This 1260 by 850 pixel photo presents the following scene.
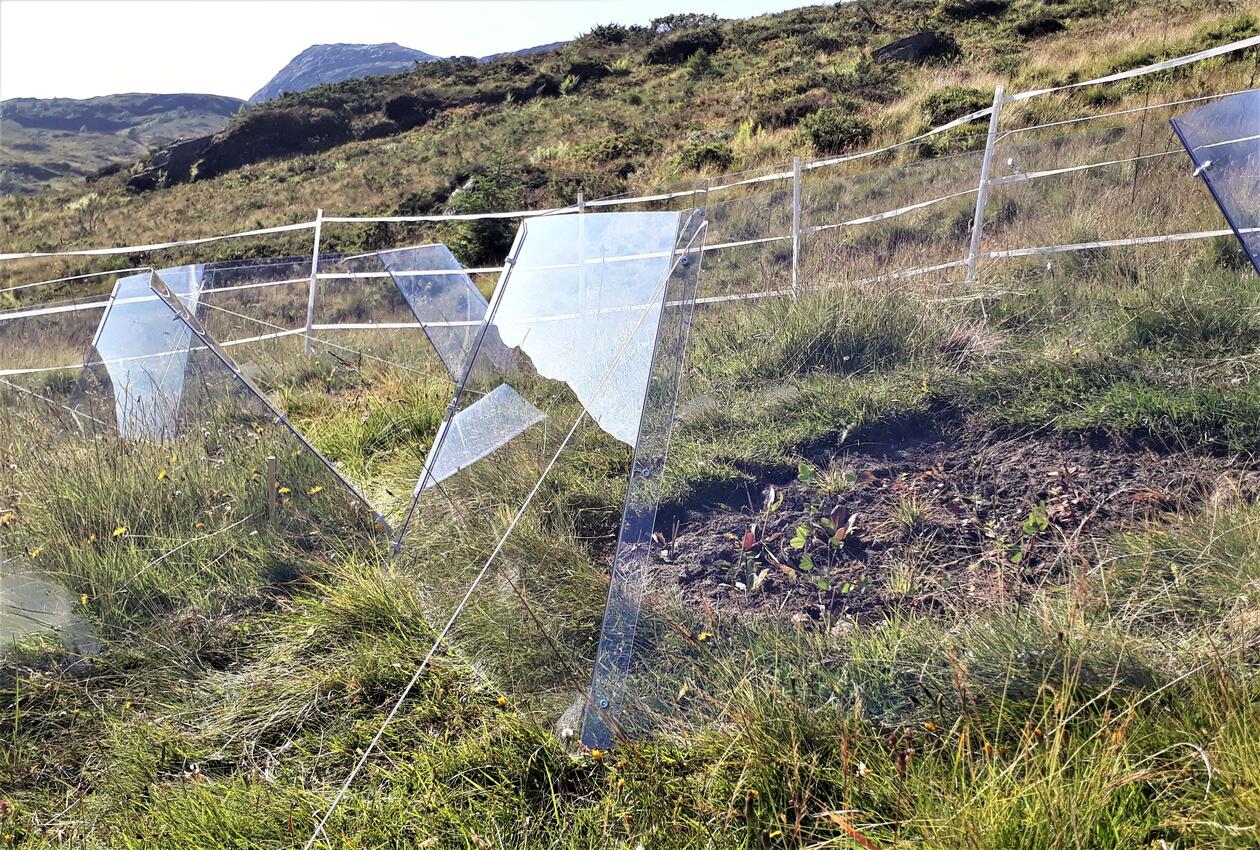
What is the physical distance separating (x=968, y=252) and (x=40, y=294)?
24.4m

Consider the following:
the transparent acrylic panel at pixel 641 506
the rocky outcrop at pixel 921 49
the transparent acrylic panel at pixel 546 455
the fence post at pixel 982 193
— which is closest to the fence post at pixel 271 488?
the transparent acrylic panel at pixel 546 455

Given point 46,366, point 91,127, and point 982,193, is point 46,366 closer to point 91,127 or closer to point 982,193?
point 982,193

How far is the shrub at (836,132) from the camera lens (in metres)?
15.5

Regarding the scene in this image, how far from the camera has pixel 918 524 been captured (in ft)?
8.91

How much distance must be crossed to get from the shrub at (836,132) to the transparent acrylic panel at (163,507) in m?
13.4

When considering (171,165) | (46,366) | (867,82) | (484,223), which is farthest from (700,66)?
(46,366)

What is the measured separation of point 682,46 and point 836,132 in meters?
17.4

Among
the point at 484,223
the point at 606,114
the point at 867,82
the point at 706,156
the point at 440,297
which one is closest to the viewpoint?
the point at 440,297

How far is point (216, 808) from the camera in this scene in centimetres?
236

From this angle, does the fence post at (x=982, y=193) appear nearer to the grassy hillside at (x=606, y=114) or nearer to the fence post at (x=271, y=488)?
the fence post at (x=271, y=488)

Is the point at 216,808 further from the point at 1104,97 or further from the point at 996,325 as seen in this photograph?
the point at 1104,97

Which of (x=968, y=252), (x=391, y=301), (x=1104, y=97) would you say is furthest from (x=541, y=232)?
(x=1104, y=97)

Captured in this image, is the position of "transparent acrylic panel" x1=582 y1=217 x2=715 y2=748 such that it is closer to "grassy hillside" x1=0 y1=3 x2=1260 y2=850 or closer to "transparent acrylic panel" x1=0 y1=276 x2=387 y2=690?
"grassy hillside" x1=0 y1=3 x2=1260 y2=850

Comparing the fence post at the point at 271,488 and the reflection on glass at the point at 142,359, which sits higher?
the reflection on glass at the point at 142,359
